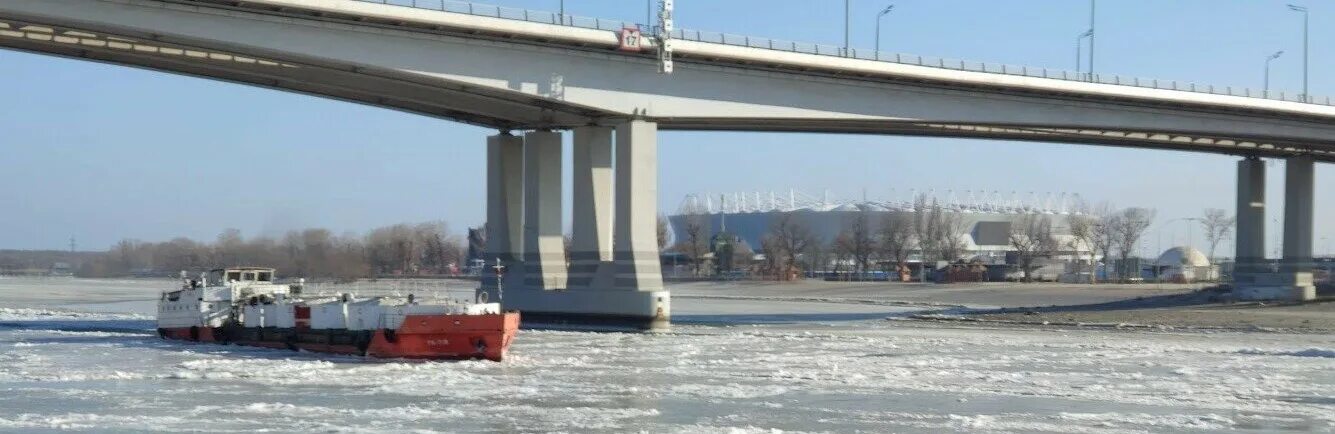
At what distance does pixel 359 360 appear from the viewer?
149ft

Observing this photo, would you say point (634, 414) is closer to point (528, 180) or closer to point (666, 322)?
point (666, 322)

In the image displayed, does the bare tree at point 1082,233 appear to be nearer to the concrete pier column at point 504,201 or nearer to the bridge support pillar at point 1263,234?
the bridge support pillar at point 1263,234

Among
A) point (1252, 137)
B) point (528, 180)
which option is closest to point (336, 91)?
point (528, 180)

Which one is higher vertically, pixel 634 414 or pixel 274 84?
pixel 274 84

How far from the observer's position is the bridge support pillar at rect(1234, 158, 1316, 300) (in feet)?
281

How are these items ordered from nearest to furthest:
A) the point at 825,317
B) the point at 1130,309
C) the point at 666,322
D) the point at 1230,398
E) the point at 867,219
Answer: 1. the point at 1230,398
2. the point at 666,322
3. the point at 825,317
4. the point at 1130,309
5. the point at 867,219

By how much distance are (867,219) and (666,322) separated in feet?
427

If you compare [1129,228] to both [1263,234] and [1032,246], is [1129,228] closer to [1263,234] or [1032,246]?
[1032,246]

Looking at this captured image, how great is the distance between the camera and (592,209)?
206 ft

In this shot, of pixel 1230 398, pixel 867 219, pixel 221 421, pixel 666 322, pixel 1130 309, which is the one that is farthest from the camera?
pixel 867 219

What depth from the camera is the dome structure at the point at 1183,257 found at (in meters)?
172

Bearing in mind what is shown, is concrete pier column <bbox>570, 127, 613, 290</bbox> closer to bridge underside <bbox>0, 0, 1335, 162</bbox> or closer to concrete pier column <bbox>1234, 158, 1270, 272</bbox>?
bridge underside <bbox>0, 0, 1335, 162</bbox>

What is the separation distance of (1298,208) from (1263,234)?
2498 millimetres

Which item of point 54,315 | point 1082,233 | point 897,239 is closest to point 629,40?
point 54,315
